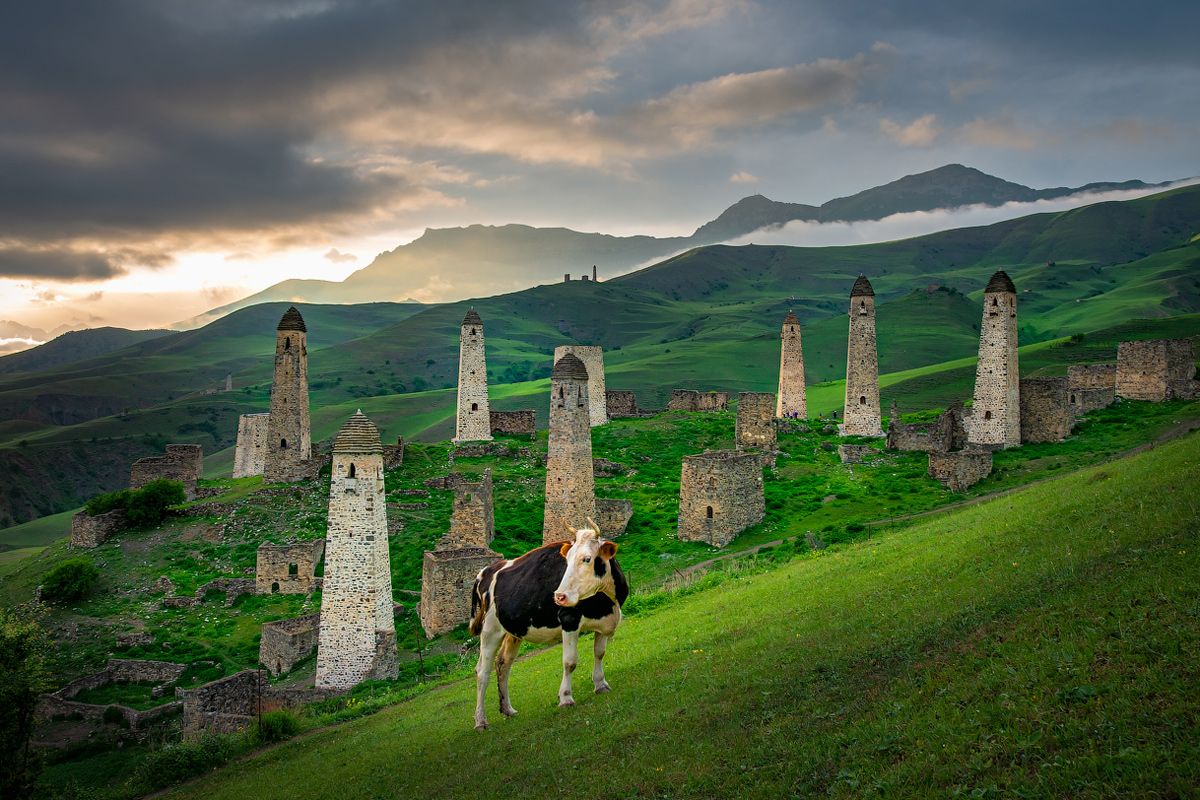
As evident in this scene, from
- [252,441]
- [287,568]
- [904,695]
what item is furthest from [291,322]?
[904,695]

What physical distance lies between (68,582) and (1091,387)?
5967 cm

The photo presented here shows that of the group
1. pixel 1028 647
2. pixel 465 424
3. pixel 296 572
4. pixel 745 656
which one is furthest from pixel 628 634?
pixel 465 424

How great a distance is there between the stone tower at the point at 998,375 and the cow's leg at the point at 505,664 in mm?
36824

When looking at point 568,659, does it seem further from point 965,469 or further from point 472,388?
point 472,388

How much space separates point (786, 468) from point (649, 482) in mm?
8238

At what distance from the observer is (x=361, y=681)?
29.0 m

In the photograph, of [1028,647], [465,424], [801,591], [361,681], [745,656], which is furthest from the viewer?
[465,424]

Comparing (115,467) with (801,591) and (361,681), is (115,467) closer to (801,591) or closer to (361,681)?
(361,681)

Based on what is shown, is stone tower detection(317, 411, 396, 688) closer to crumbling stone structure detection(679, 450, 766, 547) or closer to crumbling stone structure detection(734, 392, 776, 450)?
crumbling stone structure detection(679, 450, 766, 547)

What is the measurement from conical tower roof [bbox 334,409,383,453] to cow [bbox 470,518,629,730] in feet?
51.5

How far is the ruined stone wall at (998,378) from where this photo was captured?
43.0 m

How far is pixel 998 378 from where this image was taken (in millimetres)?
43125

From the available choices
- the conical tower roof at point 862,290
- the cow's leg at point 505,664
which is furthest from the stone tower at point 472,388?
the cow's leg at point 505,664

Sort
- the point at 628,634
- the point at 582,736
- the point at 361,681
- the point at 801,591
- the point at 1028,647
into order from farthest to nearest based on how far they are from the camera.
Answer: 1. the point at 361,681
2. the point at 628,634
3. the point at 801,591
4. the point at 582,736
5. the point at 1028,647
